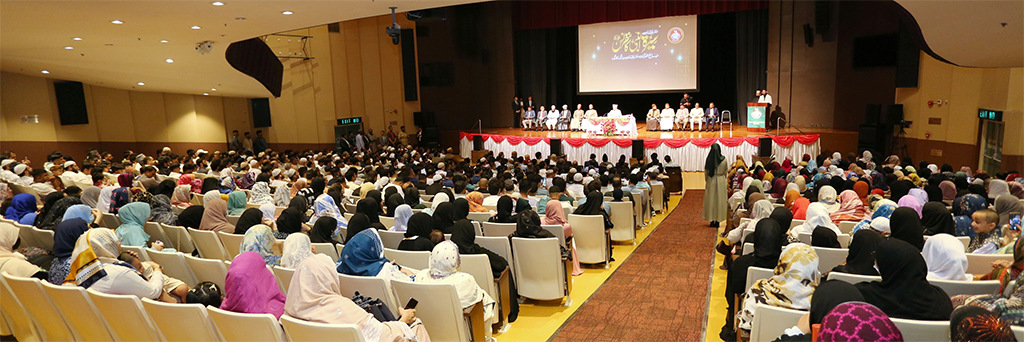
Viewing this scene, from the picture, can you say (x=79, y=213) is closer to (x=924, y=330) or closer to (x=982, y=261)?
(x=924, y=330)

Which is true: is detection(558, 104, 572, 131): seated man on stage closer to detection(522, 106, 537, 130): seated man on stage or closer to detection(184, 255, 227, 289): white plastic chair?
detection(522, 106, 537, 130): seated man on stage

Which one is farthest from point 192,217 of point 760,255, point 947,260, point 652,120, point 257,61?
point 652,120

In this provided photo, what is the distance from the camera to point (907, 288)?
2.68 m

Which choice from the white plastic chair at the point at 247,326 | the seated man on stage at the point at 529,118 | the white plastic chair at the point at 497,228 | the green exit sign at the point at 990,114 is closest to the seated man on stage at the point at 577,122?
the seated man on stage at the point at 529,118

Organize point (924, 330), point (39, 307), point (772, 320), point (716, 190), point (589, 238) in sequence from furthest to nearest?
point (716, 190)
point (589, 238)
point (39, 307)
point (772, 320)
point (924, 330)

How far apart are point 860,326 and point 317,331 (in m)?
2.29

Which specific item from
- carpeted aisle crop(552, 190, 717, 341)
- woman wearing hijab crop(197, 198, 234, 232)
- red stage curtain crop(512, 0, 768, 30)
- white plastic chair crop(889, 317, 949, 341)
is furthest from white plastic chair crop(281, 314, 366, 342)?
red stage curtain crop(512, 0, 768, 30)

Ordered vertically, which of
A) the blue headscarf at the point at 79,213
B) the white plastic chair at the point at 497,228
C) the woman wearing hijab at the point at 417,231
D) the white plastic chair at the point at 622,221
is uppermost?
the blue headscarf at the point at 79,213

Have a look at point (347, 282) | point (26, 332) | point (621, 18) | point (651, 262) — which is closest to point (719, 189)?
point (651, 262)

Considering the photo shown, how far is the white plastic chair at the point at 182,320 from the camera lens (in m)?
2.96

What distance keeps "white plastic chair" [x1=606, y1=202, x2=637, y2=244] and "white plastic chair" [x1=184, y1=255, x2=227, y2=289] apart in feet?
14.9

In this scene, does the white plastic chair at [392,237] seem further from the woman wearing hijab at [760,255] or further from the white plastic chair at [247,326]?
the woman wearing hijab at [760,255]

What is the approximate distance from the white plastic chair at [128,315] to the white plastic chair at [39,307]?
58 centimetres

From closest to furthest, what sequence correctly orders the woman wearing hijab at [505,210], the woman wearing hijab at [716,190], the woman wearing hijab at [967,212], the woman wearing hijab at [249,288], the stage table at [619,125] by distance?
the woman wearing hijab at [249,288] < the woman wearing hijab at [967,212] < the woman wearing hijab at [505,210] < the woman wearing hijab at [716,190] < the stage table at [619,125]
